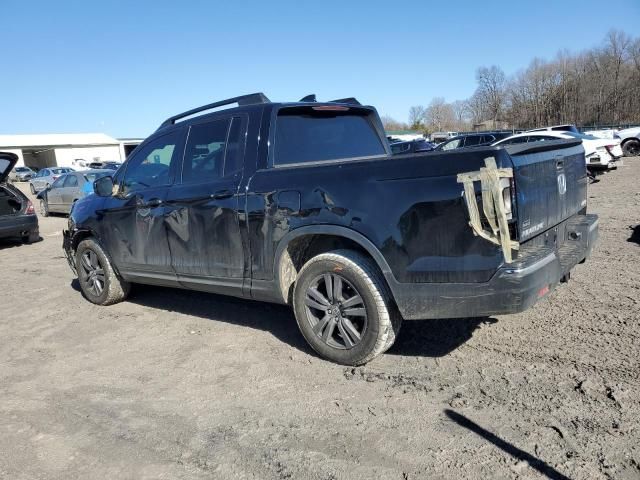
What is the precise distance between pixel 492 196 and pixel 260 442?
1945mm

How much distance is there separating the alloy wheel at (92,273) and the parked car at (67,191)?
10050mm

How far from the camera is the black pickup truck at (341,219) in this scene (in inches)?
119

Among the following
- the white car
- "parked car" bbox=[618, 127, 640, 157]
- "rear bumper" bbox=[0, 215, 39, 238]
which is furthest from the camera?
"parked car" bbox=[618, 127, 640, 157]

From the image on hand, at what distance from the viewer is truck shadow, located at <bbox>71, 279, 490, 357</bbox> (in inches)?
161

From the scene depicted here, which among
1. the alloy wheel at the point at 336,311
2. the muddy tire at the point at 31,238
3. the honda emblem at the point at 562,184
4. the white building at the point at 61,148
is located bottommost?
the alloy wheel at the point at 336,311

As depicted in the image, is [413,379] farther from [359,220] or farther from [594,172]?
[594,172]

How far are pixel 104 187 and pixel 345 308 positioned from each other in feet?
10.5

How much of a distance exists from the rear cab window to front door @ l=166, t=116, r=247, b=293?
36 cm

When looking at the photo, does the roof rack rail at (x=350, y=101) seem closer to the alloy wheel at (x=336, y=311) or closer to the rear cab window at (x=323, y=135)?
the rear cab window at (x=323, y=135)

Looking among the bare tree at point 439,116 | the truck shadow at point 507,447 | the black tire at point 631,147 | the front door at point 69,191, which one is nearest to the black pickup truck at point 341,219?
the truck shadow at point 507,447

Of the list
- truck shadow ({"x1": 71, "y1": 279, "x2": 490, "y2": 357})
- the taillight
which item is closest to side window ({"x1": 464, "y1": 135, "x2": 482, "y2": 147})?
truck shadow ({"x1": 71, "y1": 279, "x2": 490, "y2": 357})

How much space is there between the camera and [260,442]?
2900mm

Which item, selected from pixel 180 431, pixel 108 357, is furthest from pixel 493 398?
pixel 108 357

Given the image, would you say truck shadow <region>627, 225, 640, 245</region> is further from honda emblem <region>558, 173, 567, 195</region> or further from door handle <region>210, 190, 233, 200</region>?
door handle <region>210, 190, 233, 200</region>
